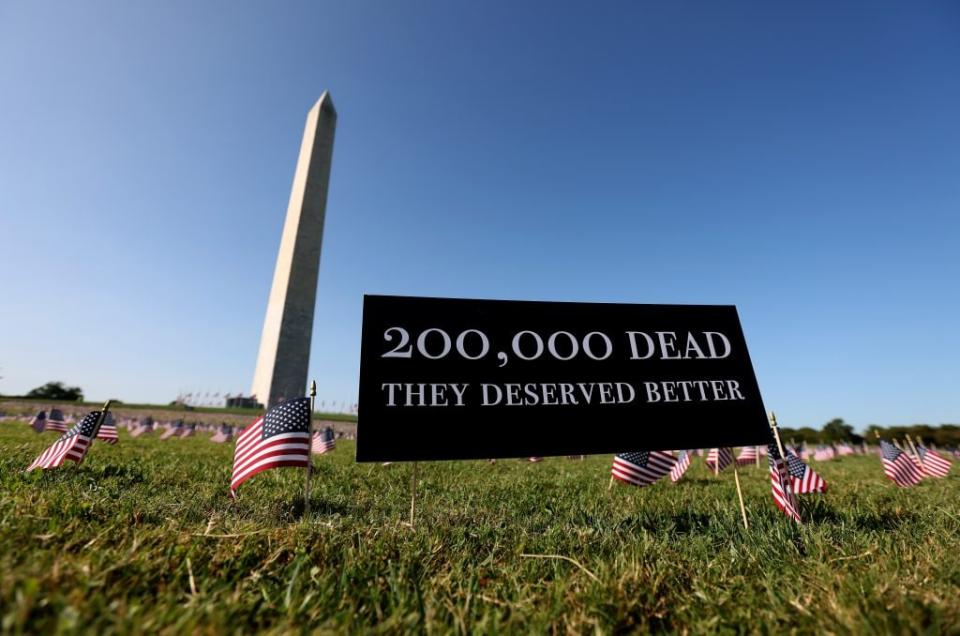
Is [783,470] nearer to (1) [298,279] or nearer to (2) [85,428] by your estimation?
(2) [85,428]

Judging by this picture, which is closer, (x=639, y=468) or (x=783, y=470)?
(x=783, y=470)

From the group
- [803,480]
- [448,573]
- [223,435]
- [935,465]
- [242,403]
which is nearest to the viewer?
[448,573]

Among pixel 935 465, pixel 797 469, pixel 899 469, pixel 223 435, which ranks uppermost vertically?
pixel 223 435

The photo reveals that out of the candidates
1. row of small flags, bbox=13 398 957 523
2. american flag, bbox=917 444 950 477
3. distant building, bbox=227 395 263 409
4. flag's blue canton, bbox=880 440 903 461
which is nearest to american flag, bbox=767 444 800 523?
row of small flags, bbox=13 398 957 523

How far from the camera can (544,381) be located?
358cm

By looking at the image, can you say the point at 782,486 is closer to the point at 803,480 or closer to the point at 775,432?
the point at 775,432

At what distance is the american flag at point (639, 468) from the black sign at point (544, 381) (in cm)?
228

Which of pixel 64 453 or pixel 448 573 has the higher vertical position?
pixel 64 453

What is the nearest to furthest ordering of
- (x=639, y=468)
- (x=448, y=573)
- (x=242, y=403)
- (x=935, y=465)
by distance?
(x=448, y=573), (x=639, y=468), (x=935, y=465), (x=242, y=403)

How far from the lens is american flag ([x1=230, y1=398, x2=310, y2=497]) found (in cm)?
398

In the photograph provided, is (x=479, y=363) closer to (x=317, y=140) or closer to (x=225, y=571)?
(x=225, y=571)

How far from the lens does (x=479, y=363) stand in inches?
138

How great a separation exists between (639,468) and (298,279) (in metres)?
30.9

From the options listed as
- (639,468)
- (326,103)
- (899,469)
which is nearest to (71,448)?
(639,468)
